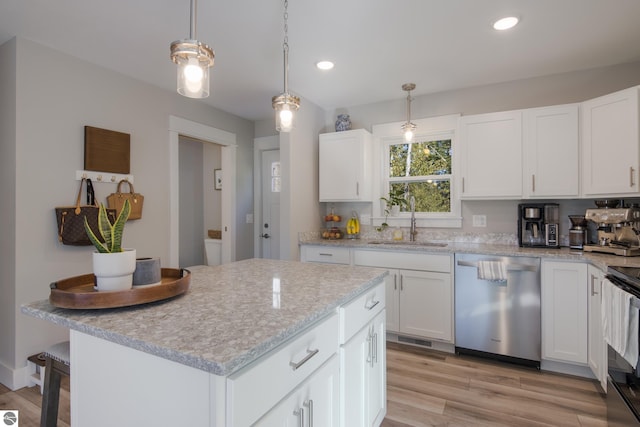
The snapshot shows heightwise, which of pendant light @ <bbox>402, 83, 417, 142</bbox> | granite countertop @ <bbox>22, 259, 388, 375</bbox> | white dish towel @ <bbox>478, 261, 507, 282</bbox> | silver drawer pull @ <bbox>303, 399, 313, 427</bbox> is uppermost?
pendant light @ <bbox>402, 83, 417, 142</bbox>

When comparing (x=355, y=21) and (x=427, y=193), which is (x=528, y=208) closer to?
(x=427, y=193)

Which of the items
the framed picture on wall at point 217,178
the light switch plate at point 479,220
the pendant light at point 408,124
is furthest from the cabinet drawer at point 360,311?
the framed picture on wall at point 217,178

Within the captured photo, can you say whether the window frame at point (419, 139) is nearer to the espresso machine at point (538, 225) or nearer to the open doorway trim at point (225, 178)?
the espresso machine at point (538, 225)

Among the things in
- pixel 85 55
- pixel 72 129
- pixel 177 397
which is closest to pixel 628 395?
pixel 177 397

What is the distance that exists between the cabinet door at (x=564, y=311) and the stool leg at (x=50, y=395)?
121 inches

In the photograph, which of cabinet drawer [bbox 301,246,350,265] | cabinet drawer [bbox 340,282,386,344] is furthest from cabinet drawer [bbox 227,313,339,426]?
cabinet drawer [bbox 301,246,350,265]

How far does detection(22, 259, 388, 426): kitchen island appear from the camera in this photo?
781mm

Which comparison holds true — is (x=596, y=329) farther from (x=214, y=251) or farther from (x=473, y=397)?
(x=214, y=251)

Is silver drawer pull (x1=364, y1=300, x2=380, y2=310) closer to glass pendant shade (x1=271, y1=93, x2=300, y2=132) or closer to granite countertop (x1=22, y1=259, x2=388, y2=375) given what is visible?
granite countertop (x1=22, y1=259, x2=388, y2=375)

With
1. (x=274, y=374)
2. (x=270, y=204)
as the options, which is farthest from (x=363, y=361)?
(x=270, y=204)

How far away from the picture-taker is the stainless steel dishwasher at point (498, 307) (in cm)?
258

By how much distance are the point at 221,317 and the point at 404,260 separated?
2.29m

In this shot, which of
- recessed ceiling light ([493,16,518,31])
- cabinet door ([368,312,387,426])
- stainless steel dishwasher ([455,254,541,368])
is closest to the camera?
cabinet door ([368,312,387,426])

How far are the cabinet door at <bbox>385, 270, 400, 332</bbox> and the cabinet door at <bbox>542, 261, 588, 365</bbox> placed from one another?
113 cm
